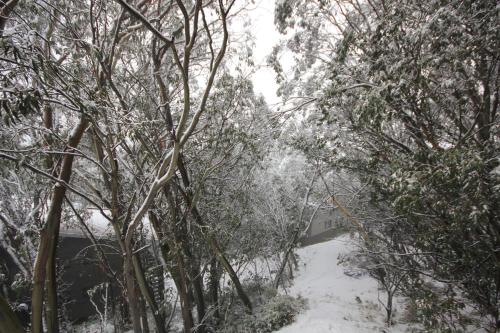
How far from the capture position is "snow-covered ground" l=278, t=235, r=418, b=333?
8.65 meters

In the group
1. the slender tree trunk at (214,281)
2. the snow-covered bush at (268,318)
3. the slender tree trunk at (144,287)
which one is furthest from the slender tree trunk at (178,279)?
the snow-covered bush at (268,318)

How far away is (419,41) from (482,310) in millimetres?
4145

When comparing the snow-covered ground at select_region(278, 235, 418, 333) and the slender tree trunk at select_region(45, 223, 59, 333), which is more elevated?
the slender tree trunk at select_region(45, 223, 59, 333)

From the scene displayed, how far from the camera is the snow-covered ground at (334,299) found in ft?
28.4

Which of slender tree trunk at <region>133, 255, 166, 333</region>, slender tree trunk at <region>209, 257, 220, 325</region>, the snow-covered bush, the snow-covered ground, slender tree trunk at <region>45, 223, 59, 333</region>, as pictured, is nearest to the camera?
slender tree trunk at <region>45, 223, 59, 333</region>

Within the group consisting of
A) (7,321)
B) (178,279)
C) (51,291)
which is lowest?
(178,279)

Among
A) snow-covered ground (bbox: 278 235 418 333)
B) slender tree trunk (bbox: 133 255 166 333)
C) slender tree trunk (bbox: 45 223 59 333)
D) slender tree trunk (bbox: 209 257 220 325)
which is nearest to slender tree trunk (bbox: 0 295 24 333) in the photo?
slender tree trunk (bbox: 45 223 59 333)

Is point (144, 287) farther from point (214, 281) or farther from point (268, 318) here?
point (268, 318)

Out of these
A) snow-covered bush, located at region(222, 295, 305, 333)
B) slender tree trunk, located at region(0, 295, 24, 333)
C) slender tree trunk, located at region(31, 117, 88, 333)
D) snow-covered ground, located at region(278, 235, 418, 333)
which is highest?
slender tree trunk, located at region(31, 117, 88, 333)

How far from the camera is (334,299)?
Result: 12.6m

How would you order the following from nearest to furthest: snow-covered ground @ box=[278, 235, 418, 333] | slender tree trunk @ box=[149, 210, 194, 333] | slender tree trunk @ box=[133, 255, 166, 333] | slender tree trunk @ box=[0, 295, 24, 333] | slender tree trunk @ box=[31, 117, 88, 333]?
slender tree trunk @ box=[0, 295, 24, 333]
slender tree trunk @ box=[31, 117, 88, 333]
slender tree trunk @ box=[133, 255, 166, 333]
slender tree trunk @ box=[149, 210, 194, 333]
snow-covered ground @ box=[278, 235, 418, 333]

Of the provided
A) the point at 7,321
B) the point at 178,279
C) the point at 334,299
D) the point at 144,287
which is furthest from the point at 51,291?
the point at 334,299

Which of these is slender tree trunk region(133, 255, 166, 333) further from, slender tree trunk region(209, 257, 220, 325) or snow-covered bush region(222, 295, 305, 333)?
snow-covered bush region(222, 295, 305, 333)

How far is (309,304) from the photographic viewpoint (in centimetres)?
1076
